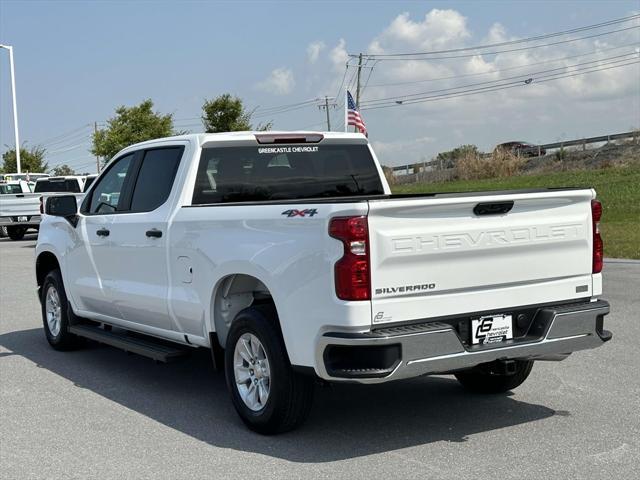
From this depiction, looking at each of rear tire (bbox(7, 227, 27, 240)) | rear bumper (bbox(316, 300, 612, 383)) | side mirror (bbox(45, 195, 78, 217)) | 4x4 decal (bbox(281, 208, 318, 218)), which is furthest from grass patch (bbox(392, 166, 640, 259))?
rear tire (bbox(7, 227, 27, 240))

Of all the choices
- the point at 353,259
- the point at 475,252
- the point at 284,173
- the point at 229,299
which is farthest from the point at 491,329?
the point at 284,173

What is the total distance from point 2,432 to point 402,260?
118 inches

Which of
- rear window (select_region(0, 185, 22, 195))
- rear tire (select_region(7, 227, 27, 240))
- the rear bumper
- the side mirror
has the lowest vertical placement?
rear tire (select_region(7, 227, 27, 240))

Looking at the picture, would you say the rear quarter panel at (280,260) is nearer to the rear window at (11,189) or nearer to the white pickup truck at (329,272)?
the white pickup truck at (329,272)

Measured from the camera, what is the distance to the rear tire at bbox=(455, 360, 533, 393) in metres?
6.19

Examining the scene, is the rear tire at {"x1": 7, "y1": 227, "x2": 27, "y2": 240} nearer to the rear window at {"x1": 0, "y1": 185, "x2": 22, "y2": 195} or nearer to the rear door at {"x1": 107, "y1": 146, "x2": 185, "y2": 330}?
the rear window at {"x1": 0, "y1": 185, "x2": 22, "y2": 195}

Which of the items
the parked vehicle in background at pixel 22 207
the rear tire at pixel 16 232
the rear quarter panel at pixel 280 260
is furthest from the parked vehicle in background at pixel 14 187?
the rear quarter panel at pixel 280 260

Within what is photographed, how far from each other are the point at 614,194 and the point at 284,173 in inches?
914

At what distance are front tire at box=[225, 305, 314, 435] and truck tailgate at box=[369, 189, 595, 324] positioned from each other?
0.81 meters

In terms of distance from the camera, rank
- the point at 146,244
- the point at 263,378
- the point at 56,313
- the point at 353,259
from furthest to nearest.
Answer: the point at 56,313, the point at 146,244, the point at 263,378, the point at 353,259

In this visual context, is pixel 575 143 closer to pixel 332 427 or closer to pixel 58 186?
pixel 58 186

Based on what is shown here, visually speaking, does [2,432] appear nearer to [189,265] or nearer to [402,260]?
[189,265]

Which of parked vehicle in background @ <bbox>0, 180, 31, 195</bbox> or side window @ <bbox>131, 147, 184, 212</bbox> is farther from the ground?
side window @ <bbox>131, 147, 184, 212</bbox>

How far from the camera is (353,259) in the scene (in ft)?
15.4
